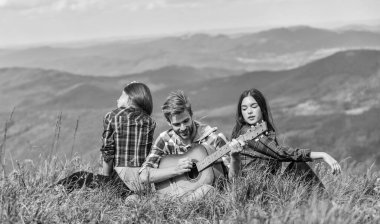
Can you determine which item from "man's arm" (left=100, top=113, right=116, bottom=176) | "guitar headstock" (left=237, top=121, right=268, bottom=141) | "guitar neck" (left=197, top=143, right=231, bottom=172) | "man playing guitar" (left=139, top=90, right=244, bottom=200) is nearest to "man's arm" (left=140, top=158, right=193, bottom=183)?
"man playing guitar" (left=139, top=90, right=244, bottom=200)

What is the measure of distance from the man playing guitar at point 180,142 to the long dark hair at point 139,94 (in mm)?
565

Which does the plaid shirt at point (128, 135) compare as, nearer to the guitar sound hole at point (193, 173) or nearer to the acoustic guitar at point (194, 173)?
the acoustic guitar at point (194, 173)

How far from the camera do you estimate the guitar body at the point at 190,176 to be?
5574mm

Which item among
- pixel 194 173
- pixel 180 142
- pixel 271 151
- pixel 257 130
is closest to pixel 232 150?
pixel 257 130

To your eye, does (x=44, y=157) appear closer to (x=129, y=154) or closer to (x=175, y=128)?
(x=129, y=154)

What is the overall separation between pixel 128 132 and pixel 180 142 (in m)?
0.77

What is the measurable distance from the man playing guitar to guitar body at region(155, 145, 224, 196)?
4 centimetres

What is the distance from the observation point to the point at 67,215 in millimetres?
4648

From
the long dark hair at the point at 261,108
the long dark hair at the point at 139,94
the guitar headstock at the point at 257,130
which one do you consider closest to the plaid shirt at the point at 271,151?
the long dark hair at the point at 261,108

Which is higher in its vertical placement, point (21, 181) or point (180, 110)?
A: point (180, 110)

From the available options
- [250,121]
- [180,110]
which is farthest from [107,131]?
[250,121]

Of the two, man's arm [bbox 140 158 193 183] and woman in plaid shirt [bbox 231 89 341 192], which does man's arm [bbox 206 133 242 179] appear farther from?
man's arm [bbox 140 158 193 183]

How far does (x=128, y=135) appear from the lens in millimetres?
6309

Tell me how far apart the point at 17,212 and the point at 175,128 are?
6.29 ft
